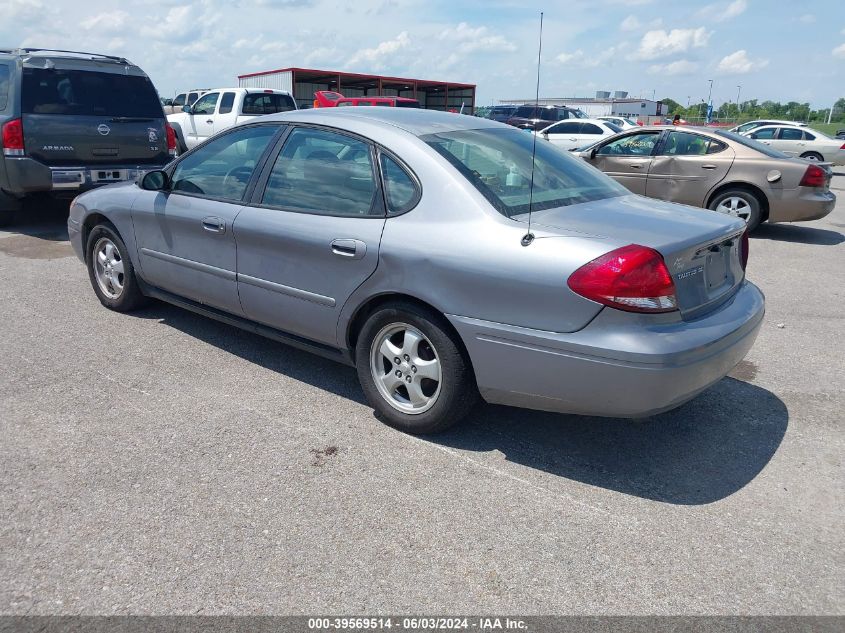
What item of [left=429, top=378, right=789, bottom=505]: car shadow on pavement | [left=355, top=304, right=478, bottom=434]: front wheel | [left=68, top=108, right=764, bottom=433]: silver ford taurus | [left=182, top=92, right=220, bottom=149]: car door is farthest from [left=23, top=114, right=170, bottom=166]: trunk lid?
[left=182, top=92, right=220, bottom=149]: car door

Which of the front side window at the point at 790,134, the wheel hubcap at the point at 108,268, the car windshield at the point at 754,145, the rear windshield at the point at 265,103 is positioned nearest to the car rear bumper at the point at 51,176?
the wheel hubcap at the point at 108,268

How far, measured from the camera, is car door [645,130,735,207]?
9438mm

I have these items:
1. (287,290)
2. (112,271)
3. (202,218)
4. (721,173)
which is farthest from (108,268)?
(721,173)

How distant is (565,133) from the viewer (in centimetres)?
1970

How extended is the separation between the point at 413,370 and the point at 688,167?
24.6 feet

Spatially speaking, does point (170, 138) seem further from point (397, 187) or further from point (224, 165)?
point (397, 187)

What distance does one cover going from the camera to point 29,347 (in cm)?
478

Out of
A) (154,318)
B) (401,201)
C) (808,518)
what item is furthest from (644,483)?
(154,318)

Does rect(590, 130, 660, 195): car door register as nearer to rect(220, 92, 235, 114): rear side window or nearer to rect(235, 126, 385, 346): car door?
rect(235, 126, 385, 346): car door

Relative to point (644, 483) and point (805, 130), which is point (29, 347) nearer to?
→ point (644, 483)

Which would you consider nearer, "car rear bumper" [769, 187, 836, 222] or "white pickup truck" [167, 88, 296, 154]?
"car rear bumper" [769, 187, 836, 222]

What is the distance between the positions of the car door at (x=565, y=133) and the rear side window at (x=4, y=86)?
1403 centimetres

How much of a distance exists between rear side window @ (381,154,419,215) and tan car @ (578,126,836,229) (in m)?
7.01

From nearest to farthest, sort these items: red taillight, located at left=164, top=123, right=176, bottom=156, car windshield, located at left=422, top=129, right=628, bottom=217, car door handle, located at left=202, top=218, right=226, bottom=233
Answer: car windshield, located at left=422, top=129, right=628, bottom=217, car door handle, located at left=202, top=218, right=226, bottom=233, red taillight, located at left=164, top=123, right=176, bottom=156
